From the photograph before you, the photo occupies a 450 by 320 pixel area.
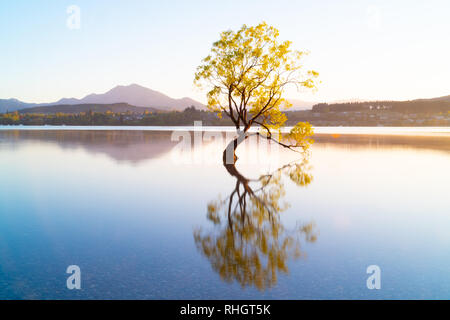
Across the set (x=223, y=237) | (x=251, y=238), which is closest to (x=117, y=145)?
(x=223, y=237)

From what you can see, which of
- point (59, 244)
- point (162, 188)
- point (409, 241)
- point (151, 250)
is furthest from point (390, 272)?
point (162, 188)

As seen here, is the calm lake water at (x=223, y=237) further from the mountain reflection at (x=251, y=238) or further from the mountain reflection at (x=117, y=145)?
the mountain reflection at (x=117, y=145)

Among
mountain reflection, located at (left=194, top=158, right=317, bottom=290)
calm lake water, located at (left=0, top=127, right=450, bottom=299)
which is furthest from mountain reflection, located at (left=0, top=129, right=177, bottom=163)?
mountain reflection, located at (left=194, top=158, right=317, bottom=290)

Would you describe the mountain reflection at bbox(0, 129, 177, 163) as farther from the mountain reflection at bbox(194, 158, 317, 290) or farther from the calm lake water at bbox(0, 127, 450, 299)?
the mountain reflection at bbox(194, 158, 317, 290)

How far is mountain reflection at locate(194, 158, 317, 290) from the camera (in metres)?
9.31

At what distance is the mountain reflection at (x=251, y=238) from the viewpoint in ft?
30.6

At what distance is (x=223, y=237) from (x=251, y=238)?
92 cm

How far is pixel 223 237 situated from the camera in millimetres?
12219

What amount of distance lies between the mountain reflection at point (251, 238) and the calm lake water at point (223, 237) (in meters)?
0.05

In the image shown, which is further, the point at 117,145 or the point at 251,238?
the point at 117,145

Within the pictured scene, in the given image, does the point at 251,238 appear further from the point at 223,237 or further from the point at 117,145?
the point at 117,145

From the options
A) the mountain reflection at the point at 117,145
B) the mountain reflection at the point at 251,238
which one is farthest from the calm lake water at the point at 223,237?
the mountain reflection at the point at 117,145

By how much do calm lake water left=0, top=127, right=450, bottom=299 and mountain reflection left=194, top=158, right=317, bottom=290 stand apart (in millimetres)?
50

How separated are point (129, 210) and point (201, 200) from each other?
3671 mm
